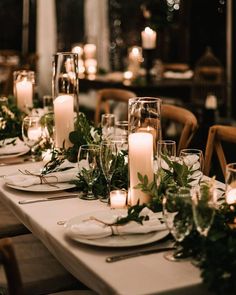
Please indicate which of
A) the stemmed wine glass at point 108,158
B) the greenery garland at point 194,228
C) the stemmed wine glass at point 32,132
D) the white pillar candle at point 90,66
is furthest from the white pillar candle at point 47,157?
the white pillar candle at point 90,66

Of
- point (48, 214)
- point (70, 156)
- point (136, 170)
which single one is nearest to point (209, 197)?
point (136, 170)

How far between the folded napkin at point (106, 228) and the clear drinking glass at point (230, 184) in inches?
8.3

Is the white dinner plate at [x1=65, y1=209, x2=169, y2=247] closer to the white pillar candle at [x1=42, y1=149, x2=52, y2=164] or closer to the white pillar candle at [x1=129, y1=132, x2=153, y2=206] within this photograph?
the white pillar candle at [x1=129, y1=132, x2=153, y2=206]

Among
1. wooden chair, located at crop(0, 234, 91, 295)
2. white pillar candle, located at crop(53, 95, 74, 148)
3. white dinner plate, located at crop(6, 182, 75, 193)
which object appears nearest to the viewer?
wooden chair, located at crop(0, 234, 91, 295)

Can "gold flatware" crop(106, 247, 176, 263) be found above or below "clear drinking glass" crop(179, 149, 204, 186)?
below

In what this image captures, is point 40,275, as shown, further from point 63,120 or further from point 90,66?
point 90,66

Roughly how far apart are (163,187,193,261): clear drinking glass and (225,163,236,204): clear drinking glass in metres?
0.20

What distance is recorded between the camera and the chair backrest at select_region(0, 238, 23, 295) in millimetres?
1500

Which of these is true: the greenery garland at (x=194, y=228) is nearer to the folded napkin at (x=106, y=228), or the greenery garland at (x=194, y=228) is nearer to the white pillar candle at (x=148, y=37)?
the folded napkin at (x=106, y=228)

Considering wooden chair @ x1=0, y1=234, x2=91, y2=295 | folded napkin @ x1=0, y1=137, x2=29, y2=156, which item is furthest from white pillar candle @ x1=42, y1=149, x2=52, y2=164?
wooden chair @ x1=0, y1=234, x2=91, y2=295

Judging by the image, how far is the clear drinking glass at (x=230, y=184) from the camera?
1766mm

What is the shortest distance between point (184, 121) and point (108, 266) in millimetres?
1668

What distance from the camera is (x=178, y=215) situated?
5.17 feet

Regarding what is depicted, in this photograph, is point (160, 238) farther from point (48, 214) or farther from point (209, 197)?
point (48, 214)
